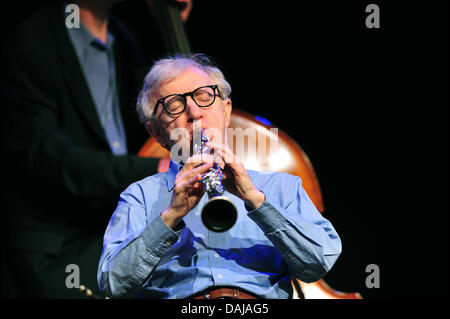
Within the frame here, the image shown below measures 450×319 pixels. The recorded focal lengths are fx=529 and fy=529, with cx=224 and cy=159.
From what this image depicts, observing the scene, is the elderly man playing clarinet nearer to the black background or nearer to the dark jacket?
the dark jacket

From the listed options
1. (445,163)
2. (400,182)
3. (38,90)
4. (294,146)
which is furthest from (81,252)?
(445,163)

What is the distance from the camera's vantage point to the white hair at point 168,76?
1178mm

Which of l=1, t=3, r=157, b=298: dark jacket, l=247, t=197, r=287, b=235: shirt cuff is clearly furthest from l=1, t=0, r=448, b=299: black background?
l=247, t=197, r=287, b=235: shirt cuff

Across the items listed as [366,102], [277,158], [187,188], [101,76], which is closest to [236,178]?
[187,188]

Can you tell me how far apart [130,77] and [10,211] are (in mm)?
700

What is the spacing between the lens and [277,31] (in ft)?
7.31

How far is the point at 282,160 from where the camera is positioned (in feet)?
5.52

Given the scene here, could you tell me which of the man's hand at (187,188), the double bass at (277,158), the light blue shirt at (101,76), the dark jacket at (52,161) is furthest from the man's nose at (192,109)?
the light blue shirt at (101,76)

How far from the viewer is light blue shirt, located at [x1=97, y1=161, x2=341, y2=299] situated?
107 centimetres

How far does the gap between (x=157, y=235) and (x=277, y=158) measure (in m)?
0.71

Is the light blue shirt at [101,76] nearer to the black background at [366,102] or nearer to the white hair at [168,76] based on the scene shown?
the black background at [366,102]

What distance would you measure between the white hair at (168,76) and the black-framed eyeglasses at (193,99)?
5 cm

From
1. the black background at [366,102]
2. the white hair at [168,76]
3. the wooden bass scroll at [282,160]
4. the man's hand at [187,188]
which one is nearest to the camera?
the man's hand at [187,188]
